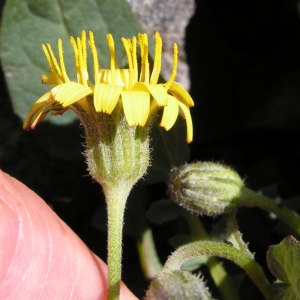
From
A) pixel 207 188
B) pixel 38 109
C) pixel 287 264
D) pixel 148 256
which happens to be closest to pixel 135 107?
pixel 38 109

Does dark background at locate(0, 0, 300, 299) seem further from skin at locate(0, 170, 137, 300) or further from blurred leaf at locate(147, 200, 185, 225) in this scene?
skin at locate(0, 170, 137, 300)

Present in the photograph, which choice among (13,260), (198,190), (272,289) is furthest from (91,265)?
(272,289)

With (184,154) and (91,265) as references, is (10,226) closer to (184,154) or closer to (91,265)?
(91,265)

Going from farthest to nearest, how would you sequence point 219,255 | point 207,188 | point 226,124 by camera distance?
point 226,124 → point 207,188 → point 219,255

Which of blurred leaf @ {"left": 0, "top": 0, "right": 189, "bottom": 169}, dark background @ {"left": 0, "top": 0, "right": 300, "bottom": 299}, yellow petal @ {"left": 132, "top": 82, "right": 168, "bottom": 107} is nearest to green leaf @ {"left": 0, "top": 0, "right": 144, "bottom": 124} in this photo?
blurred leaf @ {"left": 0, "top": 0, "right": 189, "bottom": 169}

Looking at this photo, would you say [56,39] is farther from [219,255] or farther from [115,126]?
[219,255]

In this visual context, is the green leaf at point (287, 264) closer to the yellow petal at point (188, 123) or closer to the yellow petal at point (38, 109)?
the yellow petal at point (188, 123)

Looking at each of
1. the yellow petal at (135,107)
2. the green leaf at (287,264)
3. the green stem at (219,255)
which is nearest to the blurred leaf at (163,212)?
the green stem at (219,255)
